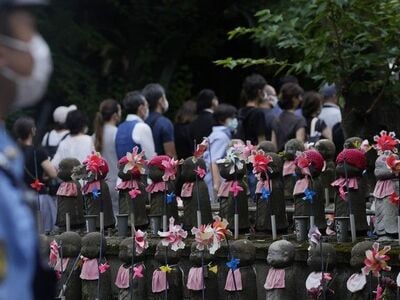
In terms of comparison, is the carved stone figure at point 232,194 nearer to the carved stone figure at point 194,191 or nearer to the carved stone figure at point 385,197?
the carved stone figure at point 194,191

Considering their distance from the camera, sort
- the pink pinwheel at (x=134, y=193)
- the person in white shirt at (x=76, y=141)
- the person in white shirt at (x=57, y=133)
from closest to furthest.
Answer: the pink pinwheel at (x=134, y=193) → the person in white shirt at (x=76, y=141) → the person in white shirt at (x=57, y=133)

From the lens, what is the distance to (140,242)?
9.49 metres

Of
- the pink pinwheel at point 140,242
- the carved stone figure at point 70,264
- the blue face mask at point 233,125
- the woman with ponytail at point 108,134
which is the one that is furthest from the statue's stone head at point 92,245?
the blue face mask at point 233,125

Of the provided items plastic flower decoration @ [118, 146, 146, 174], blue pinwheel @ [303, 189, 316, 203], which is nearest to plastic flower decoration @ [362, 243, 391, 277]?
blue pinwheel @ [303, 189, 316, 203]

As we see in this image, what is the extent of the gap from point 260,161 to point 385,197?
1115 mm

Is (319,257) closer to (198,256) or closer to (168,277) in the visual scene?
(198,256)

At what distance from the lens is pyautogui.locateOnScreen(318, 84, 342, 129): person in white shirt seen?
13.0 metres

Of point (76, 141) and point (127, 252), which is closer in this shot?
point (127, 252)

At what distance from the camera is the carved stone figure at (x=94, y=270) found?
9883 millimetres

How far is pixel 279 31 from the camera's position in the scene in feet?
36.3

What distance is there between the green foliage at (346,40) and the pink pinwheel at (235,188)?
1.50m

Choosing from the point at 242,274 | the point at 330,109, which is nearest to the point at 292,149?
the point at 242,274

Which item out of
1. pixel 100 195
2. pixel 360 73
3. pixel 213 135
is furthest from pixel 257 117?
pixel 100 195

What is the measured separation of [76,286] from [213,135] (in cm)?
321
